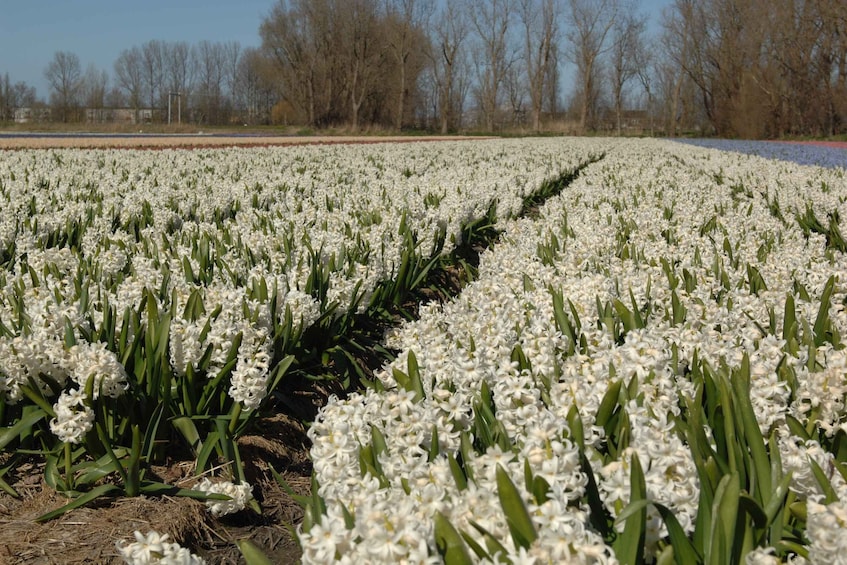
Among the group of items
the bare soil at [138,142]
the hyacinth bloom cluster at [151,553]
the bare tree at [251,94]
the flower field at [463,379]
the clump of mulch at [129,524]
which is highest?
the bare tree at [251,94]

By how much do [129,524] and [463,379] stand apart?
134cm

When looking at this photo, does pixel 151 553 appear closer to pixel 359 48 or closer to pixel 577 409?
pixel 577 409

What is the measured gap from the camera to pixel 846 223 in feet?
20.7

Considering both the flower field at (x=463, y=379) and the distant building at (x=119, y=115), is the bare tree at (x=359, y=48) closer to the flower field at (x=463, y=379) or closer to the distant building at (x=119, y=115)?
the distant building at (x=119, y=115)

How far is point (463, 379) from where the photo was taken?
2.40 metres

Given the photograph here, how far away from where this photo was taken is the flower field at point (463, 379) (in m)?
1.57

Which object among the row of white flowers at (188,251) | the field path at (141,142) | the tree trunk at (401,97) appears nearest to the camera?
the row of white flowers at (188,251)

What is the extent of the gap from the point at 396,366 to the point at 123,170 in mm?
10053

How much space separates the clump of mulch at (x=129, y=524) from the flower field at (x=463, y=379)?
0.07 metres

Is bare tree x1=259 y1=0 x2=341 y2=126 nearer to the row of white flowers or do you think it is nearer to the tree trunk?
the tree trunk

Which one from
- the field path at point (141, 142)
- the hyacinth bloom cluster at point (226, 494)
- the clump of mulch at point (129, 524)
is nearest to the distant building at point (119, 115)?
the field path at point (141, 142)

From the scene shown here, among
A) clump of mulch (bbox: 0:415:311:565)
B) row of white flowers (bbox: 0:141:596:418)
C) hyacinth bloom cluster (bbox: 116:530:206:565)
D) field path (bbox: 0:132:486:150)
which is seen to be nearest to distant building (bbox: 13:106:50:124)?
field path (bbox: 0:132:486:150)

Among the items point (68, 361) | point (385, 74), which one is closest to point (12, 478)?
point (68, 361)

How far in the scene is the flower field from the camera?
157 cm
